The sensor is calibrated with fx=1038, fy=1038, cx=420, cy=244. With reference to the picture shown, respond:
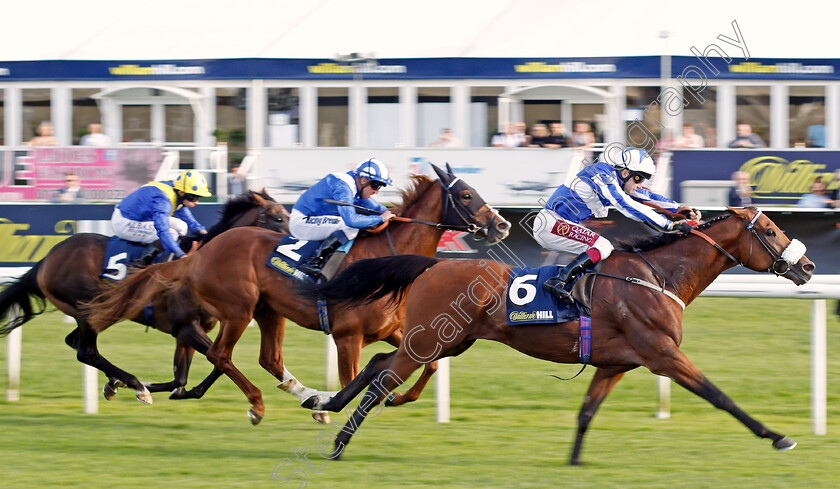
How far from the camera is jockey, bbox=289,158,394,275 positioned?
5.85 meters

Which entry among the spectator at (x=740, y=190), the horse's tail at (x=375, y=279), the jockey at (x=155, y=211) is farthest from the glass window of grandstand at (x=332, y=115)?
the horse's tail at (x=375, y=279)

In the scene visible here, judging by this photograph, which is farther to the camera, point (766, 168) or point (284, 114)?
point (284, 114)

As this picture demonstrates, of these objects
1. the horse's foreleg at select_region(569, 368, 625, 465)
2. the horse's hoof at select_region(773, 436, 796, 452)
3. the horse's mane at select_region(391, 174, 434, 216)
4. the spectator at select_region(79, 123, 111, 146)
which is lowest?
the horse's hoof at select_region(773, 436, 796, 452)

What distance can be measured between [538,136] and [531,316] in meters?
6.05

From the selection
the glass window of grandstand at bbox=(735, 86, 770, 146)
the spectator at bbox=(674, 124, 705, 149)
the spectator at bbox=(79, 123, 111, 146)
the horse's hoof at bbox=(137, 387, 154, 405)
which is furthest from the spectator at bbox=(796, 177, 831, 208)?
the spectator at bbox=(79, 123, 111, 146)

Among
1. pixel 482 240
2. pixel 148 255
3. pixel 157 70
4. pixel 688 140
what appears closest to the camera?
pixel 148 255

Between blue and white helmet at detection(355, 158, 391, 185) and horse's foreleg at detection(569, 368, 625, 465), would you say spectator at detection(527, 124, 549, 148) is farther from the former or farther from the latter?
horse's foreleg at detection(569, 368, 625, 465)

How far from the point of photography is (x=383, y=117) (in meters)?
12.1

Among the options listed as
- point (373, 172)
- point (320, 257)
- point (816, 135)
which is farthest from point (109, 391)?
point (816, 135)

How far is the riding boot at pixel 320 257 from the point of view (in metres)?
5.82

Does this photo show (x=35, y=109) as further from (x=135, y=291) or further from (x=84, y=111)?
(x=135, y=291)

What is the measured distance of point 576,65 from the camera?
11477 mm

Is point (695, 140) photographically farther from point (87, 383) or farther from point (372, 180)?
point (87, 383)

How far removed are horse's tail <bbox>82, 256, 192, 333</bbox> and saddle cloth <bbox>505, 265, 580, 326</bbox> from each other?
88.0 inches
